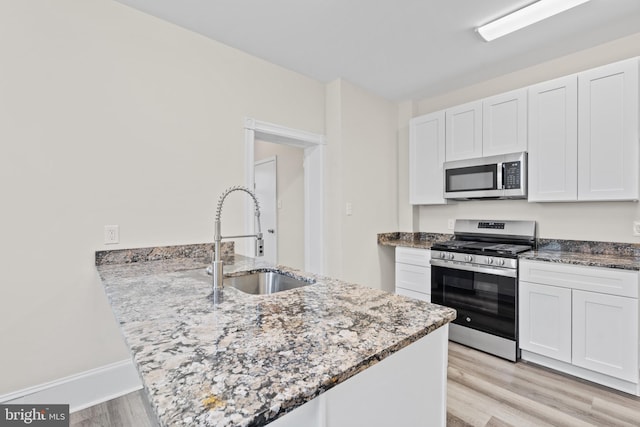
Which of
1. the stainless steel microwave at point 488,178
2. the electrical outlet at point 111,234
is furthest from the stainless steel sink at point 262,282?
the stainless steel microwave at point 488,178

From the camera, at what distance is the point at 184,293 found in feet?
4.16

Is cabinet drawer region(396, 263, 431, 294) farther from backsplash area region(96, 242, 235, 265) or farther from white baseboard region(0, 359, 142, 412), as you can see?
white baseboard region(0, 359, 142, 412)

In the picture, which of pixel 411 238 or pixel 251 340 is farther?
pixel 411 238

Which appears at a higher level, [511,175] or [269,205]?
[511,175]

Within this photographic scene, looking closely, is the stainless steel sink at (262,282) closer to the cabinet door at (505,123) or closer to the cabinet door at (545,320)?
the cabinet door at (545,320)

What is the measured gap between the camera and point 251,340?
2.65 ft

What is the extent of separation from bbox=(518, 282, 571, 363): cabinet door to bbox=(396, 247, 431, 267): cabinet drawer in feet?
2.75

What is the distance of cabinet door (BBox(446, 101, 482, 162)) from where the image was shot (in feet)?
9.77

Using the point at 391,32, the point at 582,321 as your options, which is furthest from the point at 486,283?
the point at 391,32

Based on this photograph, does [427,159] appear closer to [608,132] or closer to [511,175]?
[511,175]

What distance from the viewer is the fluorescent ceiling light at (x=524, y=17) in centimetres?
196

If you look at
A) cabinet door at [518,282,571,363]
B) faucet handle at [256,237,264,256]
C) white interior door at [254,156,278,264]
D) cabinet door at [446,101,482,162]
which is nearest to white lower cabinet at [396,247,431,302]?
cabinet door at [518,282,571,363]

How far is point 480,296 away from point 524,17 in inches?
83.7

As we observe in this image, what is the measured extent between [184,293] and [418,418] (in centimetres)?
98
